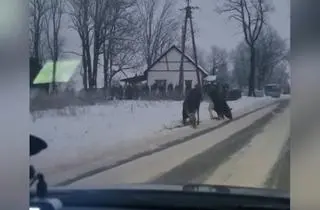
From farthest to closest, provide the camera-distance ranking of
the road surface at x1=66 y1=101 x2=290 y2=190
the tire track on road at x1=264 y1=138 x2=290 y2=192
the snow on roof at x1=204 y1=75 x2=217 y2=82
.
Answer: the snow on roof at x1=204 y1=75 x2=217 y2=82 < the road surface at x1=66 y1=101 x2=290 y2=190 < the tire track on road at x1=264 y1=138 x2=290 y2=192

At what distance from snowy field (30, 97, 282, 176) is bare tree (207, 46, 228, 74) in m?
0.19

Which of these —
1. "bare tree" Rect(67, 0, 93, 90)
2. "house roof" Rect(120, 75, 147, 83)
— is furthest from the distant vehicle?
"bare tree" Rect(67, 0, 93, 90)

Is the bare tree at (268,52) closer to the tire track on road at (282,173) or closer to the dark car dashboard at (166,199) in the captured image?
the tire track on road at (282,173)

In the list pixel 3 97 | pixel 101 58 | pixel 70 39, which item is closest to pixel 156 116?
pixel 101 58

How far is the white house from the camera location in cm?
164

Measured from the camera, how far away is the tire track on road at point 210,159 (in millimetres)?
1587

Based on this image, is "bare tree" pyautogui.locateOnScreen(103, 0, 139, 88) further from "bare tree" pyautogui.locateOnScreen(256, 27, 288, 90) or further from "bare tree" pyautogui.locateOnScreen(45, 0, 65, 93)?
"bare tree" pyautogui.locateOnScreen(256, 27, 288, 90)

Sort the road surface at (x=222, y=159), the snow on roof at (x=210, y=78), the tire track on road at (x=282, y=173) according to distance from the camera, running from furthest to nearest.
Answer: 1. the snow on roof at (x=210, y=78)
2. the road surface at (x=222, y=159)
3. the tire track on road at (x=282, y=173)

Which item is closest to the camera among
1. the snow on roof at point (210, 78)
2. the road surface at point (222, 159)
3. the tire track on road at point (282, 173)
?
the tire track on road at point (282, 173)

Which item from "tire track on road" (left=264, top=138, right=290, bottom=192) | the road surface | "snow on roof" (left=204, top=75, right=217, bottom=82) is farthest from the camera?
"snow on roof" (left=204, top=75, right=217, bottom=82)

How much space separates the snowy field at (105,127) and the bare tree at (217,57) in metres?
0.19

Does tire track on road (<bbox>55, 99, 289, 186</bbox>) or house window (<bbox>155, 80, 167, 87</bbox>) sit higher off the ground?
house window (<bbox>155, 80, 167, 87</bbox>)

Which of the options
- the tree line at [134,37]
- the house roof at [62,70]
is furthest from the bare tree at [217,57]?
the house roof at [62,70]

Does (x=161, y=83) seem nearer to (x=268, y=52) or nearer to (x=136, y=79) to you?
(x=136, y=79)
